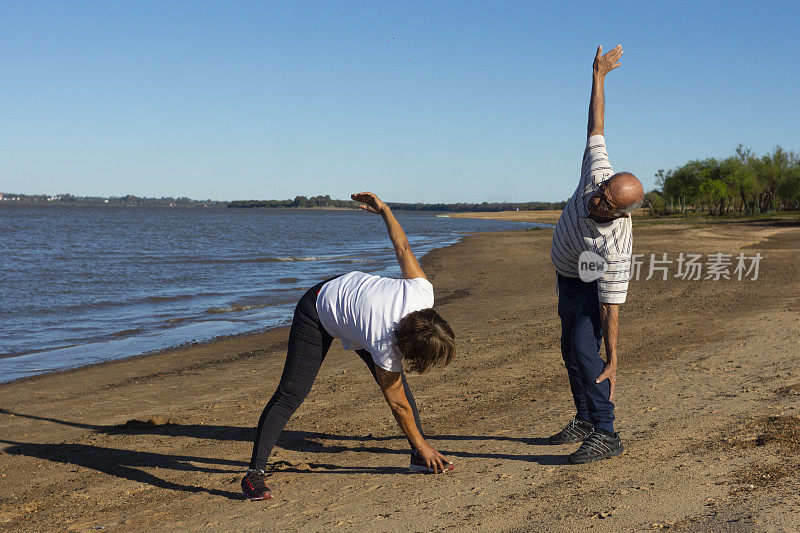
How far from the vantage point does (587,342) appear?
4254 millimetres

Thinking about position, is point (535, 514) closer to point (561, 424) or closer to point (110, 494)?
point (561, 424)

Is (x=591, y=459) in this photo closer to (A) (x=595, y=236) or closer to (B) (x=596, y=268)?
(B) (x=596, y=268)

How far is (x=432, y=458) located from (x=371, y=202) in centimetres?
169

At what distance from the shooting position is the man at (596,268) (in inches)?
151

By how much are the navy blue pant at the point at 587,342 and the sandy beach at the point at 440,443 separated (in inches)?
13.4

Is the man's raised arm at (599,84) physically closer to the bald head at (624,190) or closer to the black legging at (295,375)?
the bald head at (624,190)

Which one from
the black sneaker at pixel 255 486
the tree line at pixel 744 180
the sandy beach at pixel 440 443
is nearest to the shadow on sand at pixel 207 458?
the sandy beach at pixel 440 443

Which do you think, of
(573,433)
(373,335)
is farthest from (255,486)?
(573,433)

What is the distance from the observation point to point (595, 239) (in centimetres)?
397

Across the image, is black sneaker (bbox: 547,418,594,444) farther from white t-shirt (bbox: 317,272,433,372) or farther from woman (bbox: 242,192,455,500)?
white t-shirt (bbox: 317,272,433,372)

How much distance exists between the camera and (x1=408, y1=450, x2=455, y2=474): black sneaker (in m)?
4.25

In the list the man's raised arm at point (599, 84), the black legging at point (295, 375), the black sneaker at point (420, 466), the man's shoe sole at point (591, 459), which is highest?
the man's raised arm at point (599, 84)

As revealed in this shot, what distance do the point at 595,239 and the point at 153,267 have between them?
2597 centimetres

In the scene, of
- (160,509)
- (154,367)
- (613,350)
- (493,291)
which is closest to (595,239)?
(613,350)
